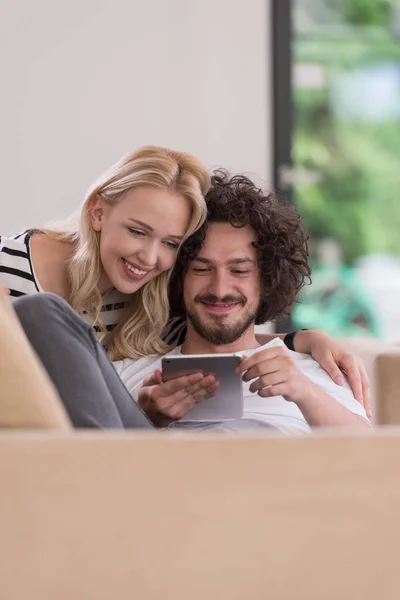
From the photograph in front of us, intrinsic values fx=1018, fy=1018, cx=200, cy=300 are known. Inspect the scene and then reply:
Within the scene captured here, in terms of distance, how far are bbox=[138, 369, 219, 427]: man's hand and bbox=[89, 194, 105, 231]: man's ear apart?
0.49 metres

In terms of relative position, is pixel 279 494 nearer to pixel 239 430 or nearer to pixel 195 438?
pixel 195 438

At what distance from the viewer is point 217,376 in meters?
1.95

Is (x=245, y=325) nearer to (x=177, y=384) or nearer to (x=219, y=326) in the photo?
(x=219, y=326)

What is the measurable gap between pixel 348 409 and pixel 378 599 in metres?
1.03

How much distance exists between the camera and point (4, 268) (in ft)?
7.76

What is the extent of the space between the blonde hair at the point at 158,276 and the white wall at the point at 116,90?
185 centimetres

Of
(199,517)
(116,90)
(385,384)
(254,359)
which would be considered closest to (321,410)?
(254,359)

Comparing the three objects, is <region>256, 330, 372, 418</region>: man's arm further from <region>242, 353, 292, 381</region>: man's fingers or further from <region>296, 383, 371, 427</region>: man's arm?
<region>242, 353, 292, 381</region>: man's fingers

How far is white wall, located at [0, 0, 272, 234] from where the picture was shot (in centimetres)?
432

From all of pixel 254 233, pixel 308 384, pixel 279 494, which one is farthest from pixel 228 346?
pixel 279 494

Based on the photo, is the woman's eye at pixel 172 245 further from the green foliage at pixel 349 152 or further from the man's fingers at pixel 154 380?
the green foliage at pixel 349 152

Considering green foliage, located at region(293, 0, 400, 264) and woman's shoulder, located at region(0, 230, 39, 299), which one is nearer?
woman's shoulder, located at region(0, 230, 39, 299)

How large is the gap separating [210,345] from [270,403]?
264mm

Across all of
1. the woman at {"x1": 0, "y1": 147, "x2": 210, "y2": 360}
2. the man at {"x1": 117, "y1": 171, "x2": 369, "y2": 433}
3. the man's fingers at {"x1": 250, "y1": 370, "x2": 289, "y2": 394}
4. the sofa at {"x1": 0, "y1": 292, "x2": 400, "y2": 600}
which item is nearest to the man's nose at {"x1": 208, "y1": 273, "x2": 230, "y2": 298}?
the man at {"x1": 117, "y1": 171, "x2": 369, "y2": 433}
